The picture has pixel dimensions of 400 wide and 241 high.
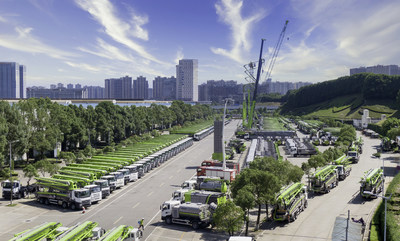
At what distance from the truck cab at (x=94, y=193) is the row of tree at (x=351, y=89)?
101 m

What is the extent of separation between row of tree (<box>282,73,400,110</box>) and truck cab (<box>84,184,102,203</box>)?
10084 centimetres

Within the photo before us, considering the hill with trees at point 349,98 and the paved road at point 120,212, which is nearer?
the paved road at point 120,212

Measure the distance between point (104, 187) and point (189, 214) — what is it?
10.2m

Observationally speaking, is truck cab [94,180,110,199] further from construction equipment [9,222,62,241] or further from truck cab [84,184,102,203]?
construction equipment [9,222,62,241]

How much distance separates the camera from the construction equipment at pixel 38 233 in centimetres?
1741

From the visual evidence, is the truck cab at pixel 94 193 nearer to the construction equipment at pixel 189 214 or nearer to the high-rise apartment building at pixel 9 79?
the construction equipment at pixel 189 214

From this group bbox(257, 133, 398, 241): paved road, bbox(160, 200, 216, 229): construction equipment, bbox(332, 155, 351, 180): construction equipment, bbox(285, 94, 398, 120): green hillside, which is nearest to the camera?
bbox(257, 133, 398, 241): paved road

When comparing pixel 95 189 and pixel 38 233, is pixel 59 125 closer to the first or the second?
pixel 95 189

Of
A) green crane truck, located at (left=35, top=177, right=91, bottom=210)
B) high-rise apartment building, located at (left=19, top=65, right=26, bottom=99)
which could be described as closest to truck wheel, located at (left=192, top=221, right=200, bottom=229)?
green crane truck, located at (left=35, top=177, right=91, bottom=210)

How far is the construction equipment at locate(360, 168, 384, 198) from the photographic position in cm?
2781

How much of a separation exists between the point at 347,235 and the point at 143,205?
15.4 metres

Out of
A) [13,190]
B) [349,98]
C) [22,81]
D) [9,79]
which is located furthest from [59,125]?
[22,81]

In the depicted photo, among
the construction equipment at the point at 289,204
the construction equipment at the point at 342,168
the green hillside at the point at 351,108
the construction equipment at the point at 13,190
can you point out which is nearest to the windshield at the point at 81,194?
the construction equipment at the point at 13,190

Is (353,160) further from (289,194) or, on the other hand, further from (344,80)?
(344,80)
